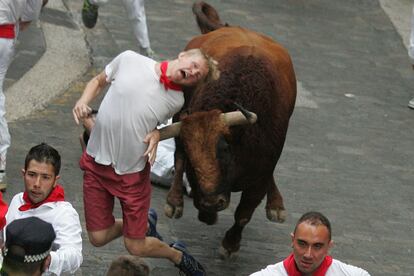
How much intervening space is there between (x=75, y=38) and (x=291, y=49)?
3.14 m

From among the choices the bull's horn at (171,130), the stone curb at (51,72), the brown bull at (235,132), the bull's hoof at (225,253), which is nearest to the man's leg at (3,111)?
the brown bull at (235,132)

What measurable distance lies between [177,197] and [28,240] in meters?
3.16

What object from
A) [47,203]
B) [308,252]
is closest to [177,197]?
[47,203]

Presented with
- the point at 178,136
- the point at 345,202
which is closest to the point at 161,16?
the point at 345,202

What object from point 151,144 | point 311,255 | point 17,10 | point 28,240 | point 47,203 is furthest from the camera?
point 17,10

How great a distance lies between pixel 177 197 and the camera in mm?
7789

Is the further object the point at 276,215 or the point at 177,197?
the point at 276,215

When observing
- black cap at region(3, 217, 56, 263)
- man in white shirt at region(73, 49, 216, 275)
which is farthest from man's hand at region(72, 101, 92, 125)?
black cap at region(3, 217, 56, 263)

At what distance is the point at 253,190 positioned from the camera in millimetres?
8172

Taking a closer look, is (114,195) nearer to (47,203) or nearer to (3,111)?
(47,203)

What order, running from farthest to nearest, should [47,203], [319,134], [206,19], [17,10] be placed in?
[319,134] < [206,19] < [17,10] < [47,203]

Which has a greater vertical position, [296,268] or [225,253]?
[296,268]

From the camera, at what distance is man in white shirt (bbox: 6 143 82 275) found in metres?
5.90

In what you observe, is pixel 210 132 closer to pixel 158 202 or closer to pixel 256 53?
pixel 256 53
